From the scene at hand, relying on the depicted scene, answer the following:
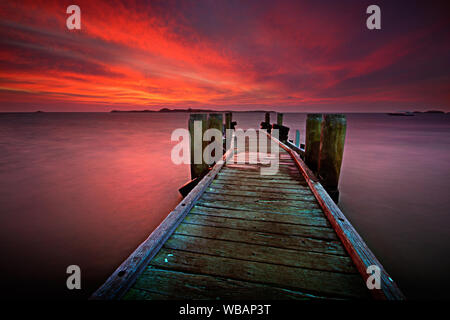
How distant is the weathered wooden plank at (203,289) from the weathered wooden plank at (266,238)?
1.74 feet

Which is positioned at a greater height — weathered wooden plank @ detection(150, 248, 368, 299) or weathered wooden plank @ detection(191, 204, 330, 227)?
weathered wooden plank @ detection(191, 204, 330, 227)

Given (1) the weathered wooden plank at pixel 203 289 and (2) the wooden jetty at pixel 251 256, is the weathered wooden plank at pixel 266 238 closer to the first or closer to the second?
(2) the wooden jetty at pixel 251 256

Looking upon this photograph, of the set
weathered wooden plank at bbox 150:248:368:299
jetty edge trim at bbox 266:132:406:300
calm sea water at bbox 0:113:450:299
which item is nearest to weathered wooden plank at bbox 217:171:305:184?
jetty edge trim at bbox 266:132:406:300

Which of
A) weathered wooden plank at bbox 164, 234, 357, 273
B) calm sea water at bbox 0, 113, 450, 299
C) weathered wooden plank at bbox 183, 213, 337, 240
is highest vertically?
weathered wooden plank at bbox 183, 213, 337, 240

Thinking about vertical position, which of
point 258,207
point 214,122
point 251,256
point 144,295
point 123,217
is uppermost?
point 214,122

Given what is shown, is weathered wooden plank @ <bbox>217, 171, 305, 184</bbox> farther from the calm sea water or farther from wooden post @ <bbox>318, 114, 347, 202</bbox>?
the calm sea water

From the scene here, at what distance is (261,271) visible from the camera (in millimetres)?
1794

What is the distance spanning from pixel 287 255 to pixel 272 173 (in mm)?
2557

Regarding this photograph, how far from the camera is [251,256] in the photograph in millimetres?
1969

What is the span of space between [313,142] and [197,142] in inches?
123

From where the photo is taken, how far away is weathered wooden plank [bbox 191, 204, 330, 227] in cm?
253

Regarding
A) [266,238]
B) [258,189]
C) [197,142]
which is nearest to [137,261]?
[266,238]

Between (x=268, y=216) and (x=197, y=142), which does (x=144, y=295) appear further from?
(x=197, y=142)

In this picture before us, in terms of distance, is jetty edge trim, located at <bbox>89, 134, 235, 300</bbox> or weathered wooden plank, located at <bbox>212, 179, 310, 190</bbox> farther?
weathered wooden plank, located at <bbox>212, 179, 310, 190</bbox>
